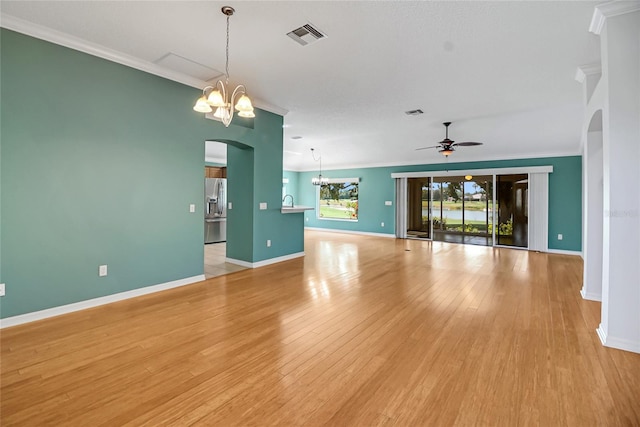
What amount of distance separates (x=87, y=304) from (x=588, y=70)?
6.51m

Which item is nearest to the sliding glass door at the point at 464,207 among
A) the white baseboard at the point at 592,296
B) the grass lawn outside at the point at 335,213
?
the grass lawn outside at the point at 335,213

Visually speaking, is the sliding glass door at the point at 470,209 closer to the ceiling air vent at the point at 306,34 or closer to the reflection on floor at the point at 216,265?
the reflection on floor at the point at 216,265

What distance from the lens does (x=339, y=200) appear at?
11859mm

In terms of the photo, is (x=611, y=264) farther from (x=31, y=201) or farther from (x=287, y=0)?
(x=31, y=201)

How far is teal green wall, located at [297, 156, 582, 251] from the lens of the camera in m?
7.38

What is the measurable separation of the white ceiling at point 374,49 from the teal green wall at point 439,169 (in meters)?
2.06

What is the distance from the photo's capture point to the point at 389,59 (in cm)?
352

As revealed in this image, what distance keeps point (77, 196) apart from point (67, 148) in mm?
525

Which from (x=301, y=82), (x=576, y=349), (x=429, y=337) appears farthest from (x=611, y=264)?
(x=301, y=82)

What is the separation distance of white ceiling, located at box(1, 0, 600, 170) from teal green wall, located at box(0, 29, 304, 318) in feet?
1.39

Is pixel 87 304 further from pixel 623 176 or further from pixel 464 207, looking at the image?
pixel 464 207

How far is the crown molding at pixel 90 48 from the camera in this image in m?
2.88

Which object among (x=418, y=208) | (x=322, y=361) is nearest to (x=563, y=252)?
(x=418, y=208)

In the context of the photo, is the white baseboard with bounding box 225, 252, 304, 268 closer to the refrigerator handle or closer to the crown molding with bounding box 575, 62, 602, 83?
the refrigerator handle
